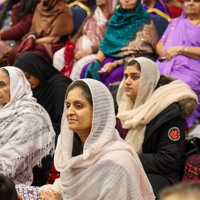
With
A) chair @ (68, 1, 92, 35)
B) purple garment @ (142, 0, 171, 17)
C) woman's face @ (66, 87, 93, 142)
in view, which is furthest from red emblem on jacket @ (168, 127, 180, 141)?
chair @ (68, 1, 92, 35)

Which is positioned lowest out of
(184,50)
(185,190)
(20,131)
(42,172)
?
(42,172)

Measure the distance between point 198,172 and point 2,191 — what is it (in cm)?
175

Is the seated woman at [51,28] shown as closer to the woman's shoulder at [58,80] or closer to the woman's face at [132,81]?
the woman's shoulder at [58,80]

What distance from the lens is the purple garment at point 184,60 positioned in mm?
3533

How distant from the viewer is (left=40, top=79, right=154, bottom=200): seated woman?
197cm

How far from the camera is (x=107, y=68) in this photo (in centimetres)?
397

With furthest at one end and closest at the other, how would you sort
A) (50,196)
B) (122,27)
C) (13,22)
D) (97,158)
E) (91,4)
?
(13,22) < (91,4) < (122,27) < (50,196) < (97,158)

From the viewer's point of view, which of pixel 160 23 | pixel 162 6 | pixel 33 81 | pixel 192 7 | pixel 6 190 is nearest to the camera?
pixel 6 190

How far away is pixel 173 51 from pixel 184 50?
93 mm

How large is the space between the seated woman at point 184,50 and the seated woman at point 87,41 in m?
0.82

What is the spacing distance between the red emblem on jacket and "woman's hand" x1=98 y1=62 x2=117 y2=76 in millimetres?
1294

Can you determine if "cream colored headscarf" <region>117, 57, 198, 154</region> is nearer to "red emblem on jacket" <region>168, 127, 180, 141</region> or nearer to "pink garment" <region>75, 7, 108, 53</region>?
"red emblem on jacket" <region>168, 127, 180, 141</region>

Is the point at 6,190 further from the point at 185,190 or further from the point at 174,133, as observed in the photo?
the point at 174,133

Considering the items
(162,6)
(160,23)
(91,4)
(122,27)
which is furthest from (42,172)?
(91,4)
